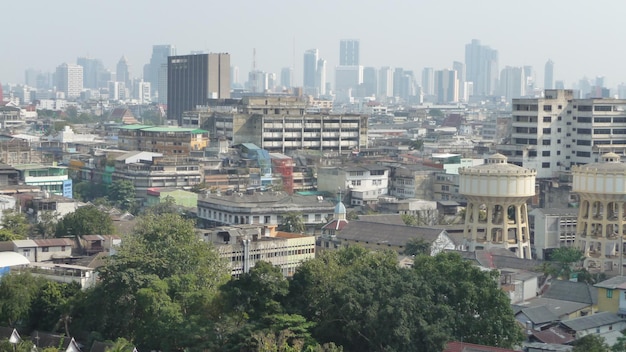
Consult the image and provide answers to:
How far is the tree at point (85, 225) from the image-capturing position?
43.6m

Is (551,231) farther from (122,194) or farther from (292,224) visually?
(122,194)

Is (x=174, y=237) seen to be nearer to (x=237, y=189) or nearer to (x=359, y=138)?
(x=237, y=189)

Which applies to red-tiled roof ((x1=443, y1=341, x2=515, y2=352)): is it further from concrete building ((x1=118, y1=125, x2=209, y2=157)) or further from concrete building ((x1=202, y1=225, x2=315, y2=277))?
concrete building ((x1=118, y1=125, x2=209, y2=157))

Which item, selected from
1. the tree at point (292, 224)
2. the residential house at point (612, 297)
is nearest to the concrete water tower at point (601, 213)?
→ the residential house at point (612, 297)

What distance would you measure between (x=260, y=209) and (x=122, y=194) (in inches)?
547

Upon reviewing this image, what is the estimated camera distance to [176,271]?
3192 centimetres

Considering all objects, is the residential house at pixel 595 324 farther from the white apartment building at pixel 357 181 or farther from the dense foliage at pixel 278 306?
the white apartment building at pixel 357 181

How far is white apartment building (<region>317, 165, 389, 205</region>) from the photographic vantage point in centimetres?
5978

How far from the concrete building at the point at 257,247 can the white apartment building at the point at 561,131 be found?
18288mm

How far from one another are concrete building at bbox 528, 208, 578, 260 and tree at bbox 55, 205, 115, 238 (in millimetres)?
14873

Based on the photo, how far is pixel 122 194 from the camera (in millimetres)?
61625

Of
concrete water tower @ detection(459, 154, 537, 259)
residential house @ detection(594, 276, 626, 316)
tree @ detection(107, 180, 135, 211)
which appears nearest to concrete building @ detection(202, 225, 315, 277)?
concrete water tower @ detection(459, 154, 537, 259)

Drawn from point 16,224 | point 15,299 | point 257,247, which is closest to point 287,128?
point 16,224

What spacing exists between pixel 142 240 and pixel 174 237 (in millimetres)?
829
